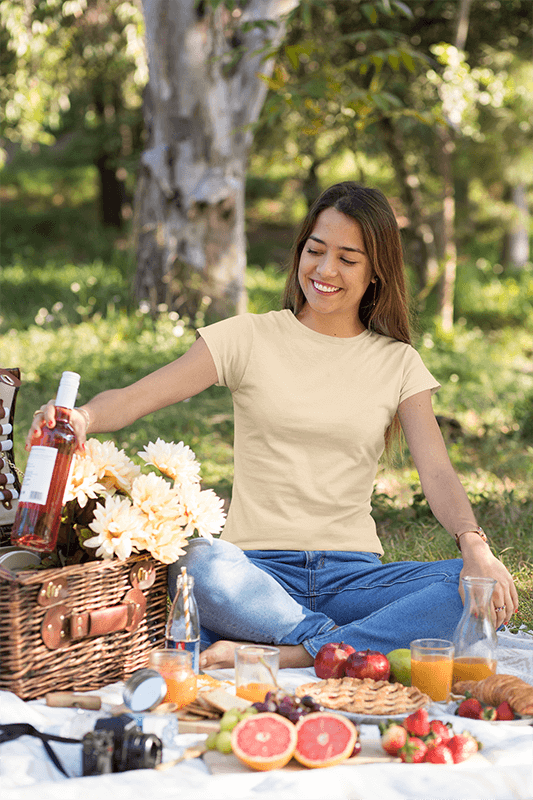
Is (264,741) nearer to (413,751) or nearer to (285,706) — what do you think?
(285,706)

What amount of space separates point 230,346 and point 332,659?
1.02 m

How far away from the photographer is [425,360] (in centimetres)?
779

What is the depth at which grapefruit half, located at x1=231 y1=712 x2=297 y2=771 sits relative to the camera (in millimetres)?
1922

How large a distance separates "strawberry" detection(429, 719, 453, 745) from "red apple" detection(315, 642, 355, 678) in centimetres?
46

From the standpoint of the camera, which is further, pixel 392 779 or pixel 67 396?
pixel 67 396

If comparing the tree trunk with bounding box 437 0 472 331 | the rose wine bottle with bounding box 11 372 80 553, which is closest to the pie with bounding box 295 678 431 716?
the rose wine bottle with bounding box 11 372 80 553

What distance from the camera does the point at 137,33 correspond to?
31.1ft

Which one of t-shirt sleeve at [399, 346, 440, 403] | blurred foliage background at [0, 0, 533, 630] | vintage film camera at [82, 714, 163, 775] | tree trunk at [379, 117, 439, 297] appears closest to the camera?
vintage film camera at [82, 714, 163, 775]

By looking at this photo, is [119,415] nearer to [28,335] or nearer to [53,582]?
[53,582]

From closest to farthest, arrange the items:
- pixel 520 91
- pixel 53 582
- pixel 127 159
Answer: pixel 53 582 → pixel 520 91 → pixel 127 159

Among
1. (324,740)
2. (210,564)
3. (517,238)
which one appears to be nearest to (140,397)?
(210,564)

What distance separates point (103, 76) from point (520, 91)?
580 cm

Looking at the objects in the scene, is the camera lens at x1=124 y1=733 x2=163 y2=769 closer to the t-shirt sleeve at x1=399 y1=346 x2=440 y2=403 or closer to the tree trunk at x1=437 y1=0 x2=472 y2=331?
the t-shirt sleeve at x1=399 y1=346 x2=440 y2=403

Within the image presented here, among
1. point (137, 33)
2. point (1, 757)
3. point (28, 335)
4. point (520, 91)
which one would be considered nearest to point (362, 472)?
point (1, 757)
